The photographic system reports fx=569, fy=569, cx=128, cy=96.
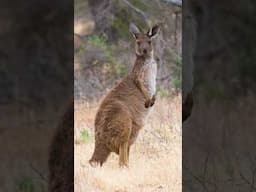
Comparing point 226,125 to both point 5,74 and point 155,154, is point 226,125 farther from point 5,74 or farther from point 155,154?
point 5,74

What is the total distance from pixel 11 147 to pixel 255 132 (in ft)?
4.50

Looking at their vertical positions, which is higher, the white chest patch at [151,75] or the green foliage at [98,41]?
the green foliage at [98,41]

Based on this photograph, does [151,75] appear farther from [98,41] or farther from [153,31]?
[98,41]

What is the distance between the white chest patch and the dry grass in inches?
4.3

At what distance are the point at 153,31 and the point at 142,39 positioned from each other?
8 cm

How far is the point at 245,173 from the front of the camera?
3242mm

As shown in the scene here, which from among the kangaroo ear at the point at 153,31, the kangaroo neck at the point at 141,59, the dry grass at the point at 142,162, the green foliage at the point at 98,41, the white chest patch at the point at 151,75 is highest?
the kangaroo ear at the point at 153,31

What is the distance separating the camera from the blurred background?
125 inches

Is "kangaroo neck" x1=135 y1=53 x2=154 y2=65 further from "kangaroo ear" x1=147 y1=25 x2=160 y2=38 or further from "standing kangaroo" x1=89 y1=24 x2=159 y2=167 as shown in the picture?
"kangaroo ear" x1=147 y1=25 x2=160 y2=38

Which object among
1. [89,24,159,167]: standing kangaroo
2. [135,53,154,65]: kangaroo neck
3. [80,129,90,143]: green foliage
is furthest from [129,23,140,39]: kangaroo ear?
[80,129,90,143]: green foliage

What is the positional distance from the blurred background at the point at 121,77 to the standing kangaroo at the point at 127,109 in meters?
0.03

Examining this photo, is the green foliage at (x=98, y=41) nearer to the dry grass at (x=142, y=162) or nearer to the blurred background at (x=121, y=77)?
the blurred background at (x=121, y=77)

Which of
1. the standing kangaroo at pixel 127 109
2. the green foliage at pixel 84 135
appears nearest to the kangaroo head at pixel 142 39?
the standing kangaroo at pixel 127 109

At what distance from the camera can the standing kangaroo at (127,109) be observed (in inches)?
126
